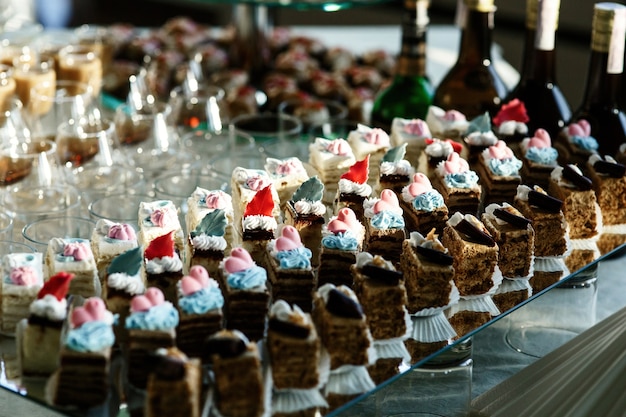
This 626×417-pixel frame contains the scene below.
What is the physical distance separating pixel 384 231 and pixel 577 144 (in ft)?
2.41

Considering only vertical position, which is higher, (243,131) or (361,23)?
(243,131)

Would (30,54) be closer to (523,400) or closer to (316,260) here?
(316,260)

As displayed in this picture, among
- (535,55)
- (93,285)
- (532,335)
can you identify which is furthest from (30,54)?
(532,335)

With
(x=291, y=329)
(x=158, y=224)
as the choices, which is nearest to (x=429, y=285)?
(x=291, y=329)

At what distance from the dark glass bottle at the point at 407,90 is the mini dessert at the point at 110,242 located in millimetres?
1267

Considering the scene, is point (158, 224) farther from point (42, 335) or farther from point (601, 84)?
point (601, 84)

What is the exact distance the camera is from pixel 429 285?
1.96 meters

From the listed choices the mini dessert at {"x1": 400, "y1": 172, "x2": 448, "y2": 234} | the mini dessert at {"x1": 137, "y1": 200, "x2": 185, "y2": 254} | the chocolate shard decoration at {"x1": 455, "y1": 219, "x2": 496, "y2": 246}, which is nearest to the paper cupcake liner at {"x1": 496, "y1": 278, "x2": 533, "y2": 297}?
the chocolate shard decoration at {"x1": 455, "y1": 219, "x2": 496, "y2": 246}

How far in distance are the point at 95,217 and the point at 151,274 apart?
1.25 ft

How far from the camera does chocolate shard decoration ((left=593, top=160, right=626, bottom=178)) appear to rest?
92.6 inches

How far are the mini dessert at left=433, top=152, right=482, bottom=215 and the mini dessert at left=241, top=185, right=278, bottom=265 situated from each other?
481 mm

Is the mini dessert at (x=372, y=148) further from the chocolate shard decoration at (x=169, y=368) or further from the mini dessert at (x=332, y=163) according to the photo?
the chocolate shard decoration at (x=169, y=368)

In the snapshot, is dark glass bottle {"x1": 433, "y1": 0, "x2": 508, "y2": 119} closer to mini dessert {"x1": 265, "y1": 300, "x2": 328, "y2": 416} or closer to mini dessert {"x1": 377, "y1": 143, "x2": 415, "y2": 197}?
mini dessert {"x1": 377, "y1": 143, "x2": 415, "y2": 197}

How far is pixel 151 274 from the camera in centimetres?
188
